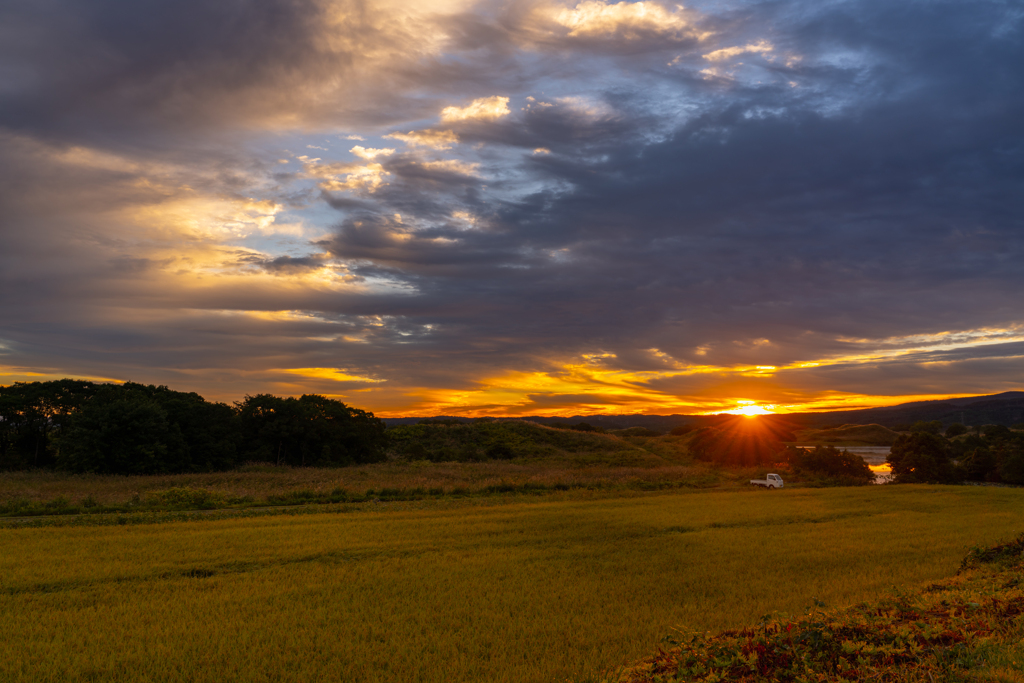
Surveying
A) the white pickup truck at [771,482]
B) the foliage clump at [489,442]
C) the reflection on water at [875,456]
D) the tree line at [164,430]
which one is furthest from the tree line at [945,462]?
the tree line at [164,430]

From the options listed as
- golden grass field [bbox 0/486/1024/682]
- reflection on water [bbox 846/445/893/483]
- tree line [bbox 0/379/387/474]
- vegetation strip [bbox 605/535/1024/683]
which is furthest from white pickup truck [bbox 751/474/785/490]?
tree line [bbox 0/379/387/474]

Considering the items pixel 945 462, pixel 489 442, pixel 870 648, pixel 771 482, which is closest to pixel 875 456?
pixel 945 462

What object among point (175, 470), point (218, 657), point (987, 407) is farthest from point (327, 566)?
point (987, 407)

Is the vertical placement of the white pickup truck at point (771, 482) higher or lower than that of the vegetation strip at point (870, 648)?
lower

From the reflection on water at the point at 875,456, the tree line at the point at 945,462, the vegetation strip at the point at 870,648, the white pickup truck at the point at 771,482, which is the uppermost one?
the vegetation strip at the point at 870,648


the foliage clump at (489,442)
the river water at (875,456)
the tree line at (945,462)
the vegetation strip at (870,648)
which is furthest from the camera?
the river water at (875,456)

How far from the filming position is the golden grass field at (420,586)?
8352mm

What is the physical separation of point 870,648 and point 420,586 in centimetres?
869

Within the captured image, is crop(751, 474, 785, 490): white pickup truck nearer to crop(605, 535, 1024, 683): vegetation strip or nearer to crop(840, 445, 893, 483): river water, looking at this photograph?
crop(840, 445, 893, 483): river water

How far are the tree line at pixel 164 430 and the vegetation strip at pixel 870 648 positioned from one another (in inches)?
1585

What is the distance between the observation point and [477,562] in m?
14.4

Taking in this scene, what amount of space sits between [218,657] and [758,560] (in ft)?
41.6

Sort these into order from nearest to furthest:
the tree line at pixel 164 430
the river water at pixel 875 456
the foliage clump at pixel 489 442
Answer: the tree line at pixel 164 430
the foliage clump at pixel 489 442
the river water at pixel 875 456

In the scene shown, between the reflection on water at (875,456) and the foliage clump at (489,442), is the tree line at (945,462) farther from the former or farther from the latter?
the foliage clump at (489,442)
